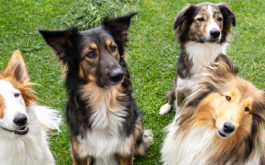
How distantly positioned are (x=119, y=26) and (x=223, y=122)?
1559 mm

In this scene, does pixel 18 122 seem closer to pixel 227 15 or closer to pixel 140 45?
pixel 227 15

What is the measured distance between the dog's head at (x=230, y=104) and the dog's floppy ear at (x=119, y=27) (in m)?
1.10

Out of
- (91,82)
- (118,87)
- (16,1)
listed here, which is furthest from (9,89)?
(16,1)

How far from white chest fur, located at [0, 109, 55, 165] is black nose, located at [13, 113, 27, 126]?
228 millimetres

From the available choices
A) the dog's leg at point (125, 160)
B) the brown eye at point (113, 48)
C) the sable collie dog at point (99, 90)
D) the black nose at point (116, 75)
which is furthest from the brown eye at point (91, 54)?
the dog's leg at point (125, 160)

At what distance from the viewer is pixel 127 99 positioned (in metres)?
3.05

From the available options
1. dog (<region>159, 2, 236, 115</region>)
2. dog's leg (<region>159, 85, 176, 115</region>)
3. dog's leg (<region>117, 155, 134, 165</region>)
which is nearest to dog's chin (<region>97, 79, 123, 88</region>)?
dog's leg (<region>117, 155, 134, 165</region>)

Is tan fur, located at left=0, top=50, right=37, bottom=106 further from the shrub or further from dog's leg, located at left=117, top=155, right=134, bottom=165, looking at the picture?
the shrub

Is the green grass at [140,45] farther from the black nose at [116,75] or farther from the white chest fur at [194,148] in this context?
the black nose at [116,75]

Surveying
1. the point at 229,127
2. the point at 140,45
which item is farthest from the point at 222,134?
the point at 140,45

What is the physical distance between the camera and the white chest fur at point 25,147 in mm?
2740

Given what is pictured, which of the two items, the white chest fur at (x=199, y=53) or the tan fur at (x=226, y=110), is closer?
the tan fur at (x=226, y=110)

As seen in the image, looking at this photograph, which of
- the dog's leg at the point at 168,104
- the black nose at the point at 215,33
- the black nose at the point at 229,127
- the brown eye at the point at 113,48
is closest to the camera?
the black nose at the point at 229,127

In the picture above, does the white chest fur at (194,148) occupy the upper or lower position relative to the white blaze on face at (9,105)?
lower
